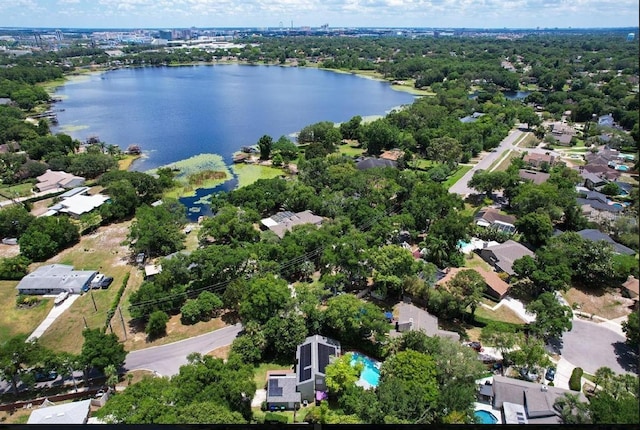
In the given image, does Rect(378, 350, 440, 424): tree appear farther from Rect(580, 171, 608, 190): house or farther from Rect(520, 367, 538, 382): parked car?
Rect(580, 171, 608, 190): house

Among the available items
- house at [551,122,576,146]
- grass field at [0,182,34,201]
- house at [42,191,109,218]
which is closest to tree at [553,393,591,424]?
house at [42,191,109,218]

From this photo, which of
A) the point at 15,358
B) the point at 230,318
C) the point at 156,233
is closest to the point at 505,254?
the point at 230,318

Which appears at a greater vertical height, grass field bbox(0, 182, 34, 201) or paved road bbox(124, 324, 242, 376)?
grass field bbox(0, 182, 34, 201)

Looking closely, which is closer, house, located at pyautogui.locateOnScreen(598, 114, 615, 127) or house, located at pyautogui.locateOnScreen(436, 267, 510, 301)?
house, located at pyautogui.locateOnScreen(436, 267, 510, 301)

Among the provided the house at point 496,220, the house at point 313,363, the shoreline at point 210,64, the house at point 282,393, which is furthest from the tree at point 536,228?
the shoreline at point 210,64

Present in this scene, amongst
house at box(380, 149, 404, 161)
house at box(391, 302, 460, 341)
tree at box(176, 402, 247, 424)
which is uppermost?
tree at box(176, 402, 247, 424)

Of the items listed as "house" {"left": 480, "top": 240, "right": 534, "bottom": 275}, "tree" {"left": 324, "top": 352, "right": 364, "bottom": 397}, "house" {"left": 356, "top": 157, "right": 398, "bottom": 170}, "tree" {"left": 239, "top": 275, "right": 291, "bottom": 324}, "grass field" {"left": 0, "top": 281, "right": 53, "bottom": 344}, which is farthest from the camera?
"house" {"left": 356, "top": 157, "right": 398, "bottom": 170}

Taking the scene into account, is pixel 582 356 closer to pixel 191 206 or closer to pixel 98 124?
pixel 191 206

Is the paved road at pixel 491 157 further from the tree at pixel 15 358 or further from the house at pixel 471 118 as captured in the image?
the tree at pixel 15 358

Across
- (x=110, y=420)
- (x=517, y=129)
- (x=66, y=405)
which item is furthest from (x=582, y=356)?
(x=517, y=129)
